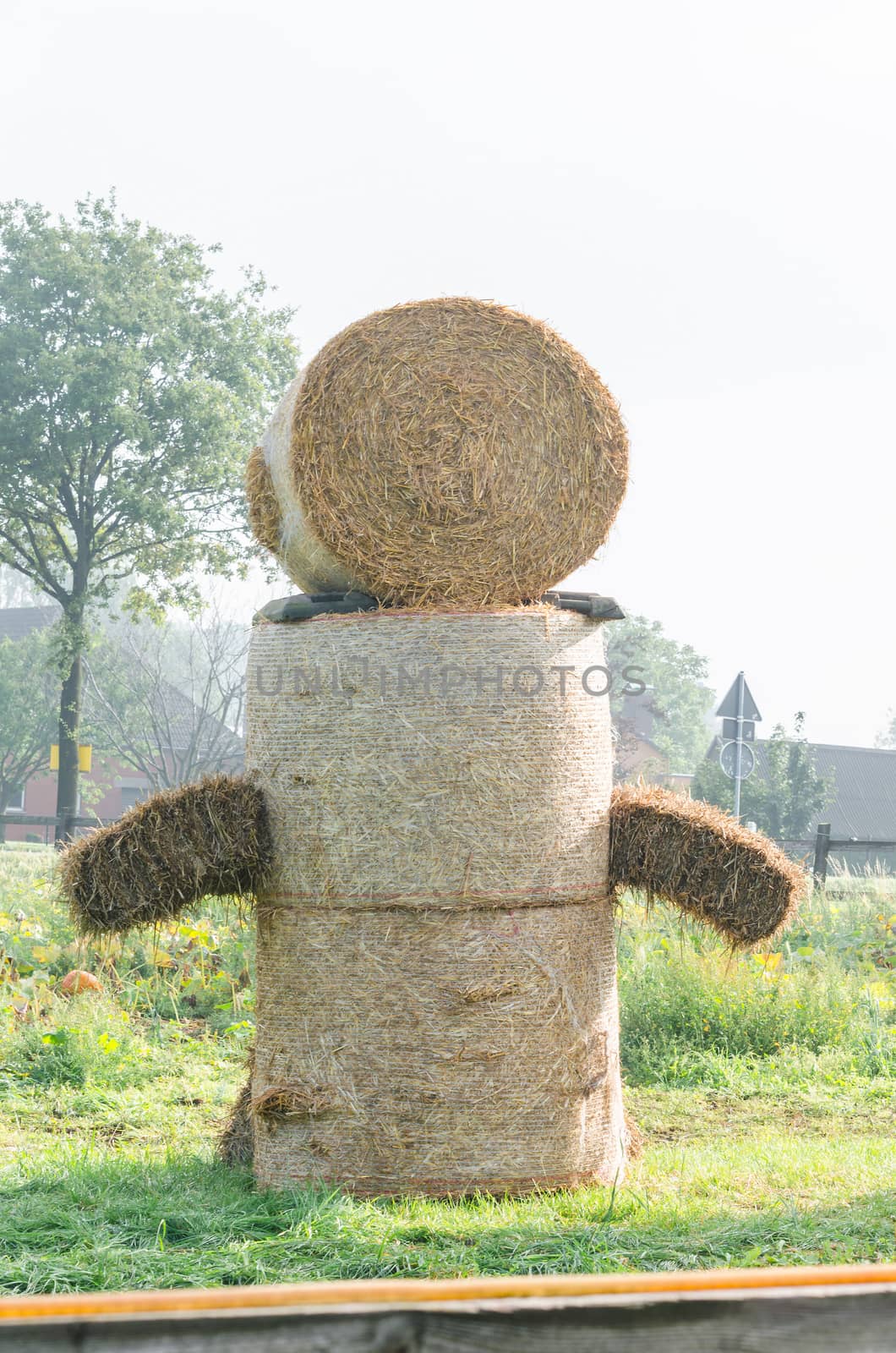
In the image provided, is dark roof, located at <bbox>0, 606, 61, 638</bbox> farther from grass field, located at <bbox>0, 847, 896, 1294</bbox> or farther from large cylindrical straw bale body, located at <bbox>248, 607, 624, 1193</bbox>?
large cylindrical straw bale body, located at <bbox>248, 607, 624, 1193</bbox>

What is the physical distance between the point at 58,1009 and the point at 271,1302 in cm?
681

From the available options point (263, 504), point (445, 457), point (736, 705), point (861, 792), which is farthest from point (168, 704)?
point (445, 457)

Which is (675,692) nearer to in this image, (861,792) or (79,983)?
(861,792)

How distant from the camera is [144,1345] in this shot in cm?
116

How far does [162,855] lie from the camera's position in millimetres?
4797

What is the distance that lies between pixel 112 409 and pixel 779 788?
16930 mm

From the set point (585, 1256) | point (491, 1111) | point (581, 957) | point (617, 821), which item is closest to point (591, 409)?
point (617, 821)

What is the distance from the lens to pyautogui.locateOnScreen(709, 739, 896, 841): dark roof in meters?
41.9

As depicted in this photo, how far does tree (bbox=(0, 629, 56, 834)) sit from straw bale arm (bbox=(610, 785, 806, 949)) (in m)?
32.2

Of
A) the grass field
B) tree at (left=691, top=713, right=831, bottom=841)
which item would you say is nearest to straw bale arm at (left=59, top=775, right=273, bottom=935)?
the grass field

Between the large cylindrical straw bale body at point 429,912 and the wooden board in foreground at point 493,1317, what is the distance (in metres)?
3.43

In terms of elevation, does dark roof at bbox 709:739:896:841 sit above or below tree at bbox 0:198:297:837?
below

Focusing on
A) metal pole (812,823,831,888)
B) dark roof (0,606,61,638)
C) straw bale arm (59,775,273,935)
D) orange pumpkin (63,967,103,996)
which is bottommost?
orange pumpkin (63,967,103,996)

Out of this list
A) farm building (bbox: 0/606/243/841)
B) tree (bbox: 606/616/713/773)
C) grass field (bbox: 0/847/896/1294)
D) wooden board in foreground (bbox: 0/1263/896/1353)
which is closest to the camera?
wooden board in foreground (bbox: 0/1263/896/1353)
